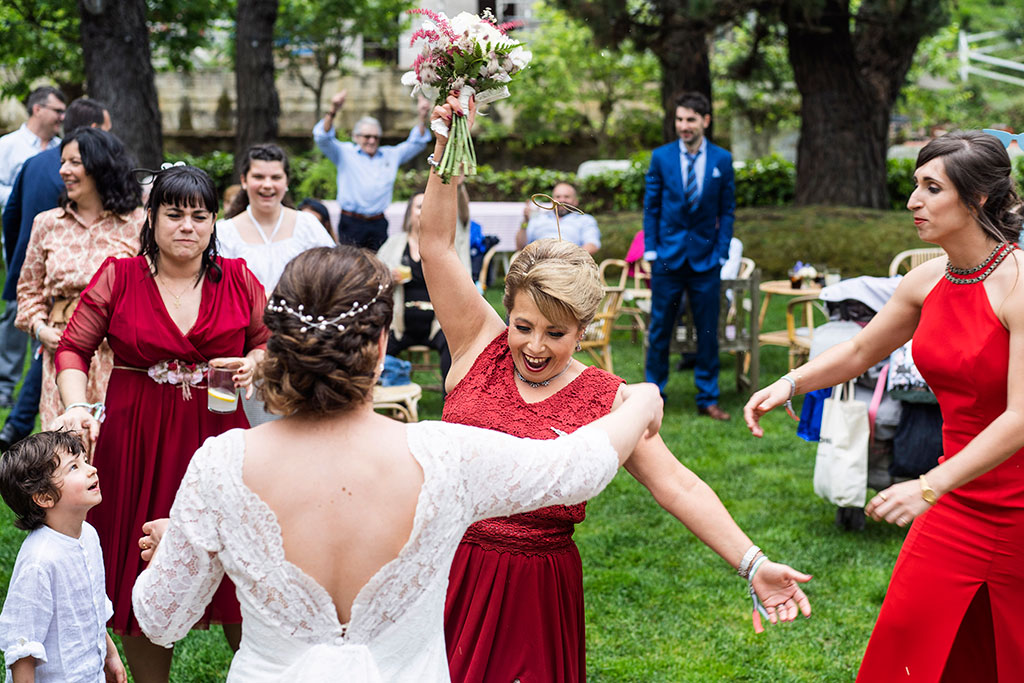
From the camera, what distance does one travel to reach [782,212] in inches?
591

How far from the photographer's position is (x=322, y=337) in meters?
1.95

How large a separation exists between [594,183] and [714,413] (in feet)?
36.7

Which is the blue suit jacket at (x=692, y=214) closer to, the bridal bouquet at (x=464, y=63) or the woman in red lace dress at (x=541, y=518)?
the bridal bouquet at (x=464, y=63)

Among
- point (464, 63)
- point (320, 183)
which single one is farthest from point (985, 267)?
point (320, 183)

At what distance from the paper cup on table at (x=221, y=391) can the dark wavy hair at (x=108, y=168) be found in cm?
134

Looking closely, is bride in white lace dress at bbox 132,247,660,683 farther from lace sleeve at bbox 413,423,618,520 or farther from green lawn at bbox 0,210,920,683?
green lawn at bbox 0,210,920,683

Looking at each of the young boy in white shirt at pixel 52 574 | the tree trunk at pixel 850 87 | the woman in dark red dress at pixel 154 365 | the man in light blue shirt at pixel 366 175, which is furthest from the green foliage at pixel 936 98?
the young boy in white shirt at pixel 52 574

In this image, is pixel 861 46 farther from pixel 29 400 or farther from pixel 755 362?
pixel 29 400

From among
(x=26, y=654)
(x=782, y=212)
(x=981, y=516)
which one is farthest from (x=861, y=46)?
(x=26, y=654)

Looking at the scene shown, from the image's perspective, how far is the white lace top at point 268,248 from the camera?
5.31m

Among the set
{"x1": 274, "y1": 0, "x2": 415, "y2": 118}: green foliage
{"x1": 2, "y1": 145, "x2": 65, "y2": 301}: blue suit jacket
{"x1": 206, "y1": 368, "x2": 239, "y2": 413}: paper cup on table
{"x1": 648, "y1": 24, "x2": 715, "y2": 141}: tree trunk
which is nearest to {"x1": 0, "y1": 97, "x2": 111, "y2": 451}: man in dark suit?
{"x1": 2, "y1": 145, "x2": 65, "y2": 301}: blue suit jacket

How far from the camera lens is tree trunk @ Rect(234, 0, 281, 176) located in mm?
13344

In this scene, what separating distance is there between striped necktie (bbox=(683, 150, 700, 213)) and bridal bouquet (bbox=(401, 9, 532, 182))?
208 inches

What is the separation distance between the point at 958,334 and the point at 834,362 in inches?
17.5
